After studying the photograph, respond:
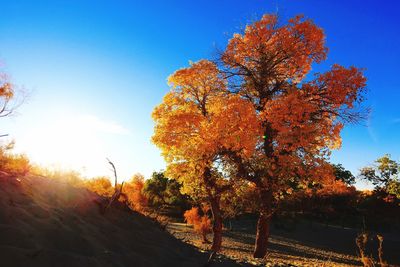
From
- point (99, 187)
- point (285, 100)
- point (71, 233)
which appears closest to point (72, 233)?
point (71, 233)

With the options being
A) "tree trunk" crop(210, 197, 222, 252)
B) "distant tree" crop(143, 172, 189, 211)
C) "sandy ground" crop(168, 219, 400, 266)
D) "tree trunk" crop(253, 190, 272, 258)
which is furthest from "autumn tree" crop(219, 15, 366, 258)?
"distant tree" crop(143, 172, 189, 211)

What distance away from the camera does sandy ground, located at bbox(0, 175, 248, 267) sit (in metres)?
4.78

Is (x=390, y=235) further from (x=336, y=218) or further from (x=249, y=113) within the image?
(x=249, y=113)

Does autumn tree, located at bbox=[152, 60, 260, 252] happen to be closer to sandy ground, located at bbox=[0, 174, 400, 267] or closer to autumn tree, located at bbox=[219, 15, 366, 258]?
autumn tree, located at bbox=[219, 15, 366, 258]

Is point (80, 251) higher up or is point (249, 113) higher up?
point (249, 113)

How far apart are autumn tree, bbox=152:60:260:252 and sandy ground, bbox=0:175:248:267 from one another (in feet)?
22.0

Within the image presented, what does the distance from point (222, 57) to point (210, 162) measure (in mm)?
5228

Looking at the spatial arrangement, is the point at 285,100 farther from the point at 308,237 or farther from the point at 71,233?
the point at 308,237

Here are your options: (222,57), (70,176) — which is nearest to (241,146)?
(222,57)

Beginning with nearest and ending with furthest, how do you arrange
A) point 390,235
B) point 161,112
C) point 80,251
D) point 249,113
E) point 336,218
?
point 80,251 → point 249,113 → point 161,112 → point 390,235 → point 336,218

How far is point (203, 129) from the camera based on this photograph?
51.8ft

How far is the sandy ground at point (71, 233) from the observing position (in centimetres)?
478

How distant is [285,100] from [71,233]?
10.3 meters

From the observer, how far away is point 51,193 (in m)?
7.27
